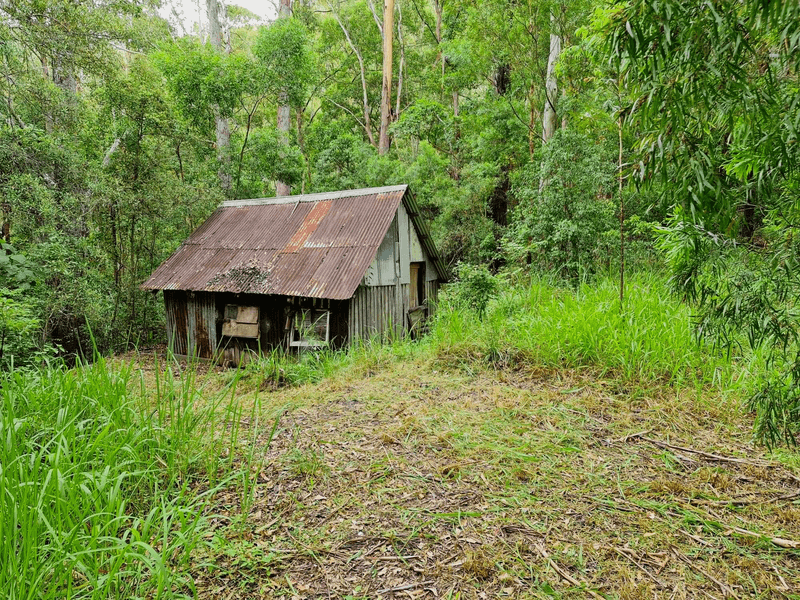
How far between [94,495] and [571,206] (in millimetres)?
8508

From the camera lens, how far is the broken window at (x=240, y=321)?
9602 mm

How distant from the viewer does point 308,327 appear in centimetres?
888

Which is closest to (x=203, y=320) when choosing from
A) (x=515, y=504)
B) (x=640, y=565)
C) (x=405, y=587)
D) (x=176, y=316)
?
(x=176, y=316)

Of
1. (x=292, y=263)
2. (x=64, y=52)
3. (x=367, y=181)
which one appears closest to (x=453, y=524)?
(x=292, y=263)

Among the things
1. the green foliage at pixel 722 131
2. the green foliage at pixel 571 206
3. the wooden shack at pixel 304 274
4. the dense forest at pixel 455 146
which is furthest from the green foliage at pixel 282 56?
the green foliage at pixel 722 131

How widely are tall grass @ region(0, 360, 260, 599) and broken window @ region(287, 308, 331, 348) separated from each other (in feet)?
17.6

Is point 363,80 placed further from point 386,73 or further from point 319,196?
point 319,196

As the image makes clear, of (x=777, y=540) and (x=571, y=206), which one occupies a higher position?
(x=571, y=206)

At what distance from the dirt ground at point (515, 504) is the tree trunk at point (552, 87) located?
7731 millimetres

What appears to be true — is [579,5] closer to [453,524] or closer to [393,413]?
[393,413]

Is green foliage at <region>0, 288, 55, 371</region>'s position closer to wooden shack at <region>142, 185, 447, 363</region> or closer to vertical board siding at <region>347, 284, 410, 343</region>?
wooden shack at <region>142, 185, 447, 363</region>

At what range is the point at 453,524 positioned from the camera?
98.0 inches

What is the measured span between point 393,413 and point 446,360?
1.55m

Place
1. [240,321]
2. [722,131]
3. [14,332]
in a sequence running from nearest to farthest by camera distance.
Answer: [722,131] → [14,332] → [240,321]
